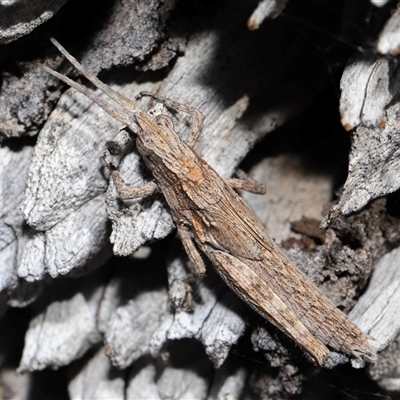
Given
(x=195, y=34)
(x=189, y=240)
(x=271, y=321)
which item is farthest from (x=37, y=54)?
(x=271, y=321)

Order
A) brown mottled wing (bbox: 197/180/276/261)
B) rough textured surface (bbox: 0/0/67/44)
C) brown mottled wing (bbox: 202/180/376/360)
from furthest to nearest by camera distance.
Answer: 1. brown mottled wing (bbox: 197/180/276/261)
2. brown mottled wing (bbox: 202/180/376/360)
3. rough textured surface (bbox: 0/0/67/44)

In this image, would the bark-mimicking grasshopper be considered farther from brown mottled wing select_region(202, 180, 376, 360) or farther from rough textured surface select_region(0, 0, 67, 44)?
rough textured surface select_region(0, 0, 67, 44)

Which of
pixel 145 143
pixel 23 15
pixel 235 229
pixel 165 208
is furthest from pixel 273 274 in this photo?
pixel 23 15

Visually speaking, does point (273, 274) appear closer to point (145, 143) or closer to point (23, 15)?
point (145, 143)

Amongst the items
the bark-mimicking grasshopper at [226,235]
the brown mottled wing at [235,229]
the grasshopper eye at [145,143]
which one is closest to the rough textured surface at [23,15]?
the bark-mimicking grasshopper at [226,235]

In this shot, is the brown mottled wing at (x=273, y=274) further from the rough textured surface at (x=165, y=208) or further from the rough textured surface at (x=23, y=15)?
the rough textured surface at (x=23, y=15)

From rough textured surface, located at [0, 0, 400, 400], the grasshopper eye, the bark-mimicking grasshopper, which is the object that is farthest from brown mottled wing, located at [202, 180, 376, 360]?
the grasshopper eye
